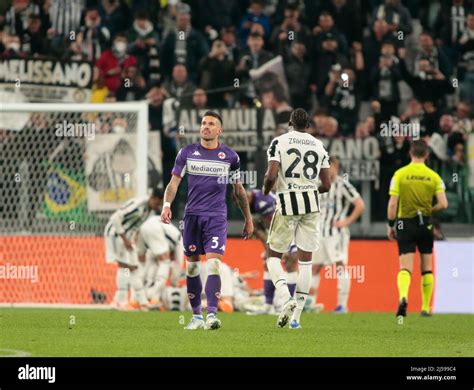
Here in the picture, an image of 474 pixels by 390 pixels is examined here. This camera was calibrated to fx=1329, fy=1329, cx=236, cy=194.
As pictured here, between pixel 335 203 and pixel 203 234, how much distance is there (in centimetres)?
617

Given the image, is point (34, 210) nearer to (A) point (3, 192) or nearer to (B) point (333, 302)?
(A) point (3, 192)

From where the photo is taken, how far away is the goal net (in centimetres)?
1905

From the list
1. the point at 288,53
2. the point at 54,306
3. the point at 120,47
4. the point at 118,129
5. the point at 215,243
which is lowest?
the point at 54,306

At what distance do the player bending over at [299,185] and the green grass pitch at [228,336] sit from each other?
0.62 meters

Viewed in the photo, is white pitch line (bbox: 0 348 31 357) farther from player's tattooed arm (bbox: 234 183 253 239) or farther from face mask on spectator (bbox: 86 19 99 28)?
face mask on spectator (bbox: 86 19 99 28)

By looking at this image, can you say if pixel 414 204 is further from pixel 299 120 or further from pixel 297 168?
pixel 299 120

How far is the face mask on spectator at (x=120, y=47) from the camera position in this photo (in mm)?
23047

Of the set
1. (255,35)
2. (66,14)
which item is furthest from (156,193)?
(66,14)

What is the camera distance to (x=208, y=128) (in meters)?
13.3

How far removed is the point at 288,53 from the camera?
22.5 m

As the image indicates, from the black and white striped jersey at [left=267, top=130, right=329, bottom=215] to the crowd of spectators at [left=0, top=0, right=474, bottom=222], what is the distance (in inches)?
282

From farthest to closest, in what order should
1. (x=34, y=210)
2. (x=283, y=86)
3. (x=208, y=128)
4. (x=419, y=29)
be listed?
(x=419, y=29) < (x=283, y=86) < (x=34, y=210) < (x=208, y=128)

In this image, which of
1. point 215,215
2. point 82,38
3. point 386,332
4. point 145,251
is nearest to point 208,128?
point 215,215

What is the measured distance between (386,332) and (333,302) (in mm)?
5621
